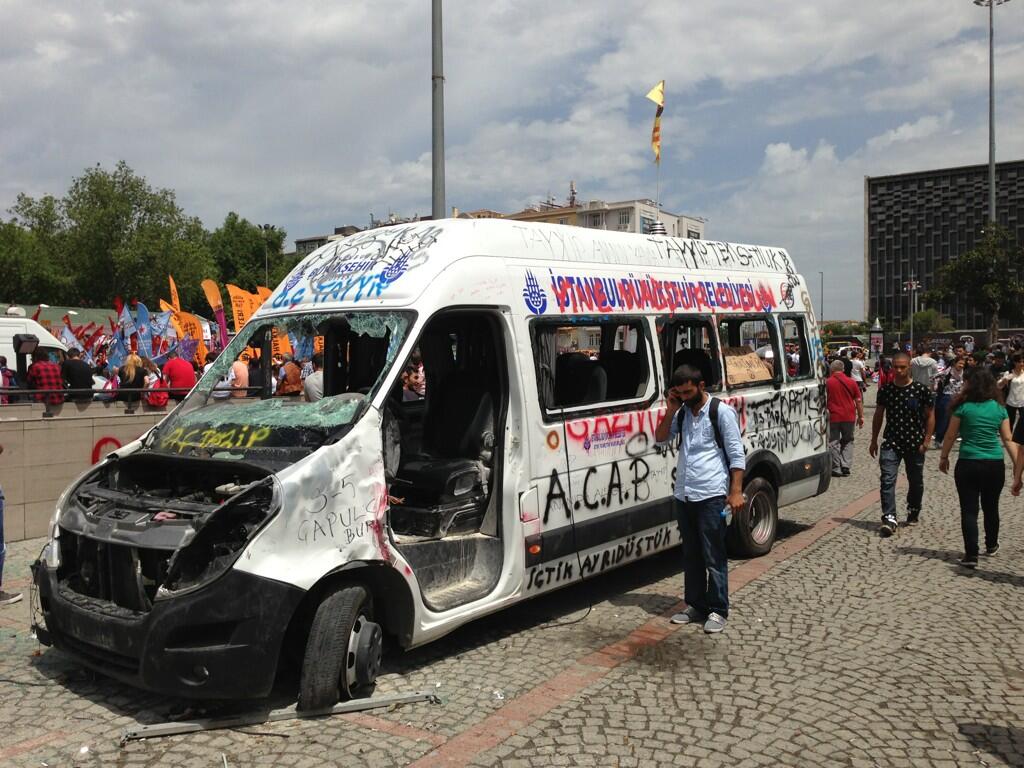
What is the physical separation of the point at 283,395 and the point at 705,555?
9.78 feet

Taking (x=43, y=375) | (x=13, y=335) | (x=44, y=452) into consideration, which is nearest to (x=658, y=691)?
(x=44, y=452)

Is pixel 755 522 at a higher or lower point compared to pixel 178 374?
lower

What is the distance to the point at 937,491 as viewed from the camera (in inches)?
432

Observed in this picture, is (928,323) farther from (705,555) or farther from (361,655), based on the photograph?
(361,655)

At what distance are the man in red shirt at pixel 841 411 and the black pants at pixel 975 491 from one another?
4002 millimetres

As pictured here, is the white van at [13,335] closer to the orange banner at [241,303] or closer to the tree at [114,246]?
the orange banner at [241,303]

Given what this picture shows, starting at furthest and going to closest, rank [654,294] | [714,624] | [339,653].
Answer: [654,294], [714,624], [339,653]

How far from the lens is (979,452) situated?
287 inches

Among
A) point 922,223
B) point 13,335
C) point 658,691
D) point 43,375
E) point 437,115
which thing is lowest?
point 658,691

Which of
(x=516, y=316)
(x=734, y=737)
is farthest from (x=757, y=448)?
(x=734, y=737)

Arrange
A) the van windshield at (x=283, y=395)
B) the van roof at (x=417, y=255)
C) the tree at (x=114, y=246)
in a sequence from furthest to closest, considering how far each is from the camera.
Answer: the tree at (x=114, y=246), the van roof at (x=417, y=255), the van windshield at (x=283, y=395)

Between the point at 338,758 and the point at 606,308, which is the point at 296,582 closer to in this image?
→ the point at 338,758

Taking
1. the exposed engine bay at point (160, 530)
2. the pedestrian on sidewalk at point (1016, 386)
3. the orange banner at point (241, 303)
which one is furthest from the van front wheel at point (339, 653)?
the orange banner at point (241, 303)

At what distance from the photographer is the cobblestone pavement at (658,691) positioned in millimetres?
4016
